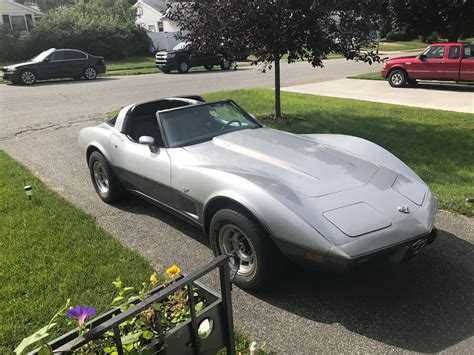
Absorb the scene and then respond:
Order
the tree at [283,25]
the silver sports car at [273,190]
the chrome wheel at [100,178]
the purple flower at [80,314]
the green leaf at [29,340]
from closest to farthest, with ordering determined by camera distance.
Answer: the green leaf at [29,340]
the purple flower at [80,314]
the silver sports car at [273,190]
the chrome wheel at [100,178]
the tree at [283,25]

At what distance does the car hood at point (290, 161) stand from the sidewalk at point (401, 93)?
25.9 feet

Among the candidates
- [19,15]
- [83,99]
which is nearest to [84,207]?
[83,99]

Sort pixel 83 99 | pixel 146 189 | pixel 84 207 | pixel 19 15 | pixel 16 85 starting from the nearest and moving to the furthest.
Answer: pixel 146 189
pixel 84 207
pixel 83 99
pixel 16 85
pixel 19 15

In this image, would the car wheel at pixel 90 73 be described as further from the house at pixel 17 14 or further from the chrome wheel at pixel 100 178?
the house at pixel 17 14

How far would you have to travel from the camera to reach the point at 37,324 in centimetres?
293

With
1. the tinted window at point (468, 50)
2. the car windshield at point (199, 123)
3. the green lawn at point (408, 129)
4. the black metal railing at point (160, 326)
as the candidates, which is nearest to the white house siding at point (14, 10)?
the green lawn at point (408, 129)

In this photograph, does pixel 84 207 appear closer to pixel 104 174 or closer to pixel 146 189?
pixel 104 174

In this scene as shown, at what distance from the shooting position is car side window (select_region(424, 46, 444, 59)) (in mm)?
14156

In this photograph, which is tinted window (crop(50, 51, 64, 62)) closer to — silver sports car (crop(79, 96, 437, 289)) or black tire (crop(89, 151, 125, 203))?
black tire (crop(89, 151, 125, 203))

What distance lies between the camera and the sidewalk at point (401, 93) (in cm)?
1132

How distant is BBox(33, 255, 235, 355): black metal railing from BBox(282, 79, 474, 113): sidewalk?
987 centimetres

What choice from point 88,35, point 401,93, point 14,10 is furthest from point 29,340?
point 14,10

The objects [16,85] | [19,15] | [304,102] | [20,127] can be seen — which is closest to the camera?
[20,127]

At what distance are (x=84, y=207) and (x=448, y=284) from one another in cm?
390
